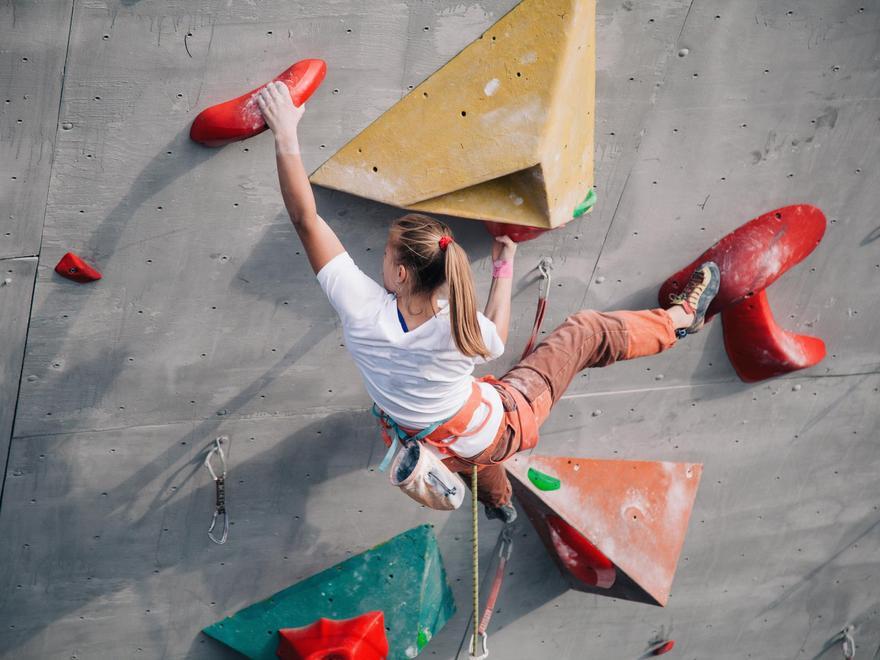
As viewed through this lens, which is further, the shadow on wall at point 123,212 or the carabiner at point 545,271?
the carabiner at point 545,271

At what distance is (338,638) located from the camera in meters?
2.69

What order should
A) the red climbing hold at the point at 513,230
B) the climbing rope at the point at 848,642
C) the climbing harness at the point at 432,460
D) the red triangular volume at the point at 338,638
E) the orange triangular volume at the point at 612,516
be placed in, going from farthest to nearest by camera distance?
the climbing rope at the point at 848,642, the orange triangular volume at the point at 612,516, the red triangular volume at the point at 338,638, the red climbing hold at the point at 513,230, the climbing harness at the point at 432,460

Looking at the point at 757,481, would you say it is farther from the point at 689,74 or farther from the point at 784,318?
the point at 689,74

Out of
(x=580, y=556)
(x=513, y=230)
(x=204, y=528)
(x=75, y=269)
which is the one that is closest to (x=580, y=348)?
(x=513, y=230)

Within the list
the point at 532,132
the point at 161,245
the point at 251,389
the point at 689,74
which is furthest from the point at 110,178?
the point at 689,74

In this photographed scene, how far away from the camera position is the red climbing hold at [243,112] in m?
2.17

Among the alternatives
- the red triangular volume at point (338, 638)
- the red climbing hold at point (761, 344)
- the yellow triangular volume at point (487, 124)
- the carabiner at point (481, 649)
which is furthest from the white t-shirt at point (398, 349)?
the red climbing hold at point (761, 344)

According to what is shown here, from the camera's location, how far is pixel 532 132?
88.2 inches

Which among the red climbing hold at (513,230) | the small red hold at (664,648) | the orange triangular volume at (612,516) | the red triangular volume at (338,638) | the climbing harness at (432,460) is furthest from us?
the small red hold at (664,648)

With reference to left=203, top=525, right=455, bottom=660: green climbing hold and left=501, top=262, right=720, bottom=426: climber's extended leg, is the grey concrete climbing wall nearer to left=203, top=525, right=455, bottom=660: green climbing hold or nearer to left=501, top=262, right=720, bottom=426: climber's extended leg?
left=203, top=525, right=455, bottom=660: green climbing hold

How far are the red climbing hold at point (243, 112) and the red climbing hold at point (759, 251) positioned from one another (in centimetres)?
121

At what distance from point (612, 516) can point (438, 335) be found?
1.14m

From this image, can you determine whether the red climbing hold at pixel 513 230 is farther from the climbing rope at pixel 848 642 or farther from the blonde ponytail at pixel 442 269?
the climbing rope at pixel 848 642

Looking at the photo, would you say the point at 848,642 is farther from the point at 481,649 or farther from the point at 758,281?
the point at 758,281
